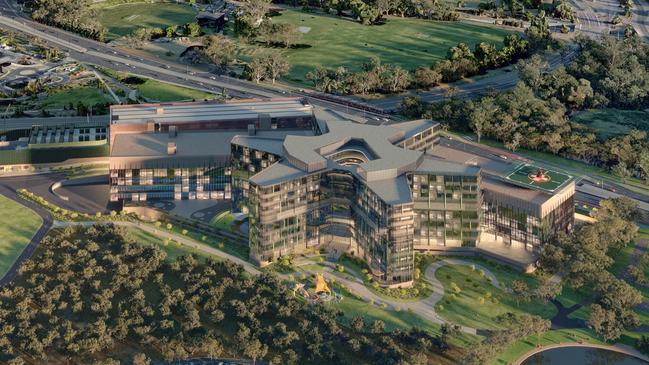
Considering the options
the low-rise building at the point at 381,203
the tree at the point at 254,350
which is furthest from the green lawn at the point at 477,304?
the tree at the point at 254,350

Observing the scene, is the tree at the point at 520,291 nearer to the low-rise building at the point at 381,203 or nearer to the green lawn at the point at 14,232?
the low-rise building at the point at 381,203

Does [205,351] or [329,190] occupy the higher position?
[329,190]

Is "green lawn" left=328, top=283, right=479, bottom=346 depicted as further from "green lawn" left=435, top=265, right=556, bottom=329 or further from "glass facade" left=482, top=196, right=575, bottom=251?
"glass facade" left=482, top=196, right=575, bottom=251

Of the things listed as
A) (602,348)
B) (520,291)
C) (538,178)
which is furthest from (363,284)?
(538,178)

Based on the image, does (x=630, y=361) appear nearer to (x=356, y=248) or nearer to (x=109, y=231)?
(x=356, y=248)

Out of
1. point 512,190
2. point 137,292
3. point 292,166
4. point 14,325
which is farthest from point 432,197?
point 14,325

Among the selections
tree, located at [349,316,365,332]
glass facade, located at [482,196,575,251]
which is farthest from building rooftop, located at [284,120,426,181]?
tree, located at [349,316,365,332]
